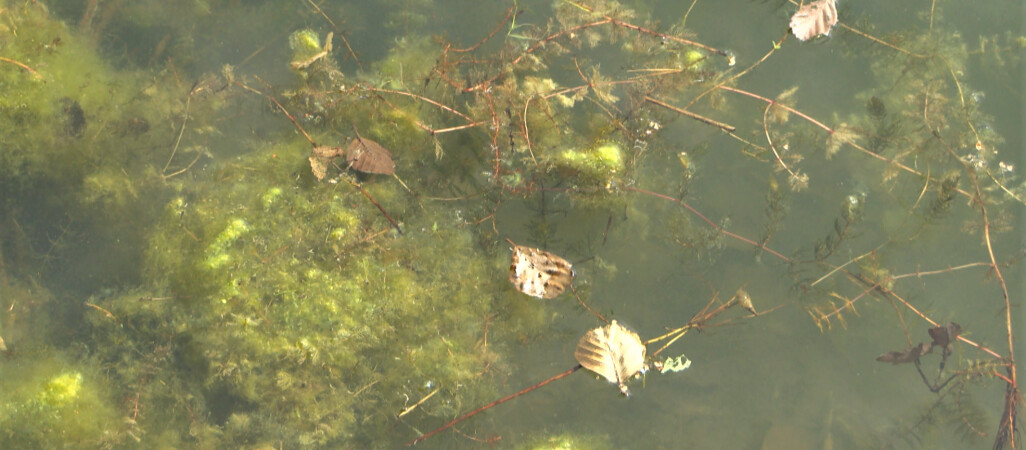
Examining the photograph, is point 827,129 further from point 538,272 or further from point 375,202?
point 375,202

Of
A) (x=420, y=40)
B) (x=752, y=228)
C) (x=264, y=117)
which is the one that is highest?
(x=420, y=40)

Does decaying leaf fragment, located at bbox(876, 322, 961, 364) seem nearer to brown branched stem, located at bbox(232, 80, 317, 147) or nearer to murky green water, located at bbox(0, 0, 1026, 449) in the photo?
murky green water, located at bbox(0, 0, 1026, 449)

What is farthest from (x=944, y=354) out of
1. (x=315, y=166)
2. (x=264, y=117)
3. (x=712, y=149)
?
(x=264, y=117)

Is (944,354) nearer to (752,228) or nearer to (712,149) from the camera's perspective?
(752,228)

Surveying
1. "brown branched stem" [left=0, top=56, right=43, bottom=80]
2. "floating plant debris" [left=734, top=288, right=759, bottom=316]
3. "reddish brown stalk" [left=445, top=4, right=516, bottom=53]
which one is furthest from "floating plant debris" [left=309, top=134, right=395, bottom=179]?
"floating plant debris" [left=734, top=288, right=759, bottom=316]

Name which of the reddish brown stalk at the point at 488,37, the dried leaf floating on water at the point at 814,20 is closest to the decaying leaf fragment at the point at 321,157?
the reddish brown stalk at the point at 488,37

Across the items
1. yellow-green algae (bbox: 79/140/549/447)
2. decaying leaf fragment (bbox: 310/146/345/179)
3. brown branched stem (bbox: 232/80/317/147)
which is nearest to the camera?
yellow-green algae (bbox: 79/140/549/447)
